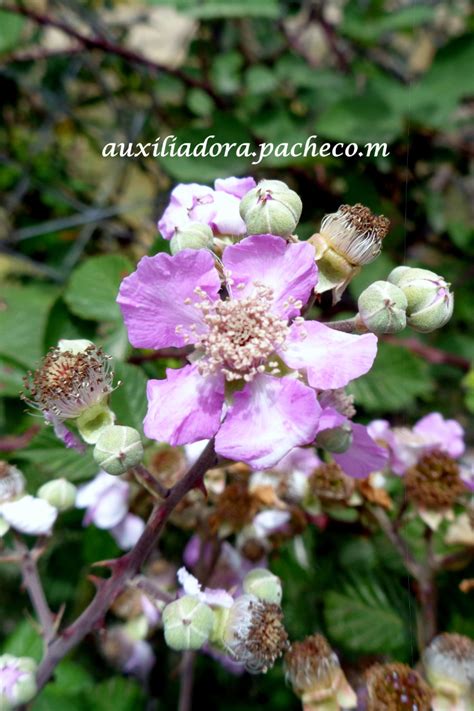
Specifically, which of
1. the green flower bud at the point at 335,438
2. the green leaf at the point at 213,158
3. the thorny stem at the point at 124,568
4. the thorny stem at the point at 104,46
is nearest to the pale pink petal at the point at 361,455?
the green flower bud at the point at 335,438

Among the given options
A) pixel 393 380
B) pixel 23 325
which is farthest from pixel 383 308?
pixel 23 325

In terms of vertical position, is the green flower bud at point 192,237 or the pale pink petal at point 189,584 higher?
the green flower bud at point 192,237

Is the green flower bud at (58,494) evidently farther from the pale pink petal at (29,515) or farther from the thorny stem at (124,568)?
the thorny stem at (124,568)

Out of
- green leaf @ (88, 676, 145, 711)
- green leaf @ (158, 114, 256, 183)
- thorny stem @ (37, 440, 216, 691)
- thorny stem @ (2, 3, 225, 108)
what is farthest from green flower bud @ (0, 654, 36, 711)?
thorny stem @ (2, 3, 225, 108)

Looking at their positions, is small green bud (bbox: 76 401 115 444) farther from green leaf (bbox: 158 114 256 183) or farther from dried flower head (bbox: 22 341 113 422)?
green leaf (bbox: 158 114 256 183)

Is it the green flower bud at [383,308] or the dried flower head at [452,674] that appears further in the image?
the dried flower head at [452,674]

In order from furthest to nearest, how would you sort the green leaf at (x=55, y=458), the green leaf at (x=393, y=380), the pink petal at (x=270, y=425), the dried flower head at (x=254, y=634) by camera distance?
1. the green leaf at (x=393, y=380)
2. the green leaf at (x=55, y=458)
3. the dried flower head at (x=254, y=634)
4. the pink petal at (x=270, y=425)
